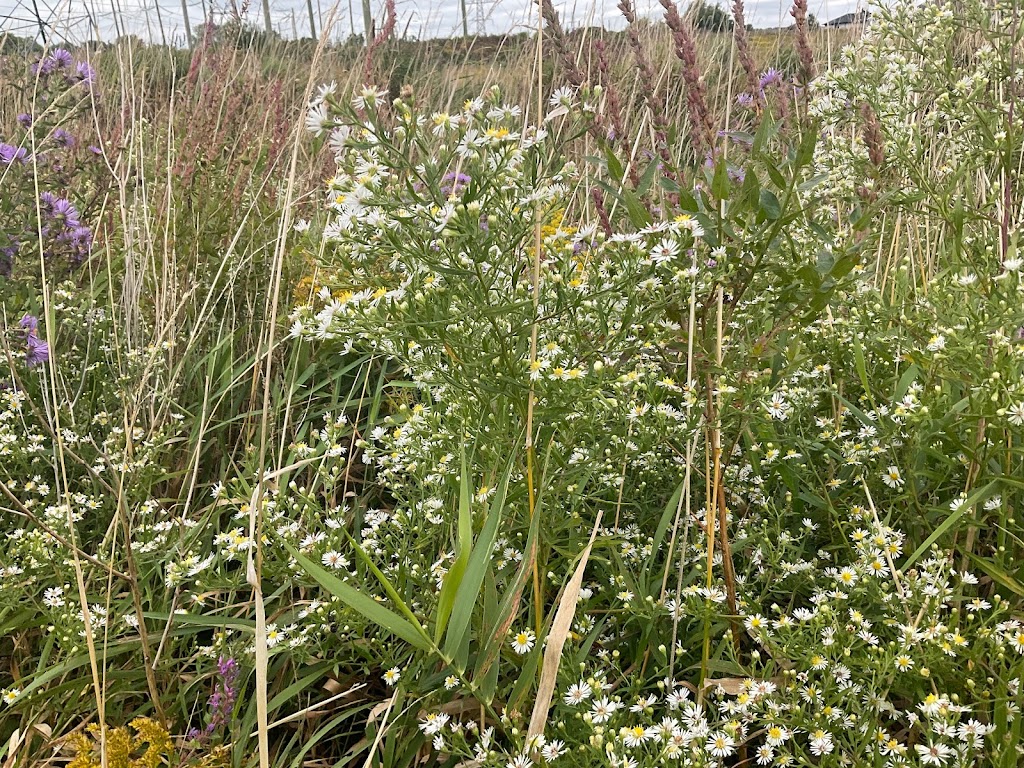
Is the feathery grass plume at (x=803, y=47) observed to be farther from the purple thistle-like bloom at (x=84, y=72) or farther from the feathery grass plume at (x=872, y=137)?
the purple thistle-like bloom at (x=84, y=72)

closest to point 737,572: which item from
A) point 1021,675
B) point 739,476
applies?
point 739,476

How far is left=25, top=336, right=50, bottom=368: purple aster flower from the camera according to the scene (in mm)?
2125

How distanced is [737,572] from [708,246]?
25.6 inches

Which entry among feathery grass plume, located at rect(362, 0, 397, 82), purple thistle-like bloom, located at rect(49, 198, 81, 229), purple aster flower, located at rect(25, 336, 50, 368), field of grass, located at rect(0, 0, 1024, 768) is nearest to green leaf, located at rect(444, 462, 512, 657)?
field of grass, located at rect(0, 0, 1024, 768)

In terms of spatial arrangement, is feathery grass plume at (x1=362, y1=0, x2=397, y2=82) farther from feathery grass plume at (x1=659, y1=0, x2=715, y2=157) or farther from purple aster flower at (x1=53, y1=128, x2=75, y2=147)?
purple aster flower at (x1=53, y1=128, x2=75, y2=147)

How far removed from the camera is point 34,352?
7.00ft

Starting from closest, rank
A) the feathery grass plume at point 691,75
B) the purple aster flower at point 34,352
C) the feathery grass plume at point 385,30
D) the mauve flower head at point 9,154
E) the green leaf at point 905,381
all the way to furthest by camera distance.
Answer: the feathery grass plume at point 691,75 → the green leaf at point 905,381 → the feathery grass plume at point 385,30 → the purple aster flower at point 34,352 → the mauve flower head at point 9,154

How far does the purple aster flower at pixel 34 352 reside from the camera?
2125 millimetres

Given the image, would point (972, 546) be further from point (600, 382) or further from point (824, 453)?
point (600, 382)

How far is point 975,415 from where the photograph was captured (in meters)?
1.27

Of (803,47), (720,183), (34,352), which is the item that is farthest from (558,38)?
(34,352)

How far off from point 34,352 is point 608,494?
5.10 ft

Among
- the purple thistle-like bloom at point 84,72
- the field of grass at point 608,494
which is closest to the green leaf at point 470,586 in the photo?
the field of grass at point 608,494

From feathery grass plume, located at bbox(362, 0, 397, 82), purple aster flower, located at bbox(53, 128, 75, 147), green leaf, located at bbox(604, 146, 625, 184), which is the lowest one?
green leaf, located at bbox(604, 146, 625, 184)
